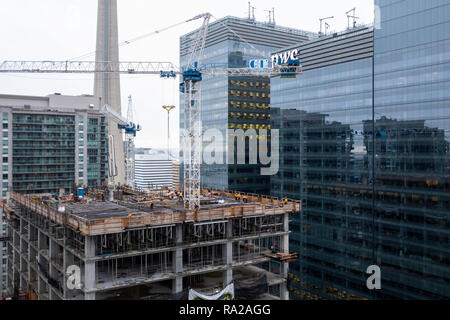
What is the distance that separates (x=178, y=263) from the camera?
49.7 meters

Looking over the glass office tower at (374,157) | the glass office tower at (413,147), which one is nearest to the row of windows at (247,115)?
the glass office tower at (374,157)

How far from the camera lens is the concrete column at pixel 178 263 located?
163 feet

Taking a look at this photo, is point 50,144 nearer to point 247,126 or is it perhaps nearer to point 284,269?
point 247,126

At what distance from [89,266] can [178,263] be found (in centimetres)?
1042

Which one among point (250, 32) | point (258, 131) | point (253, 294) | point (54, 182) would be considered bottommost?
point (253, 294)

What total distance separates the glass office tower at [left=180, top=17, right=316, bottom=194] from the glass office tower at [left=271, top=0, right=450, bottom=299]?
24.3 metres

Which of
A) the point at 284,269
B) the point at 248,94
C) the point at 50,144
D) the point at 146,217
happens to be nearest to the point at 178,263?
the point at 146,217

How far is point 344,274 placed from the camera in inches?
4161

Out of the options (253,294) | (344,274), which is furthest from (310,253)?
(253,294)

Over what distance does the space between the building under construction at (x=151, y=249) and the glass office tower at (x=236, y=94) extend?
3337 inches

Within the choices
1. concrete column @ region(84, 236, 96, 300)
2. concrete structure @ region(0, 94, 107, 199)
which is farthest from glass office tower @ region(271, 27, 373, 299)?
concrete column @ region(84, 236, 96, 300)
